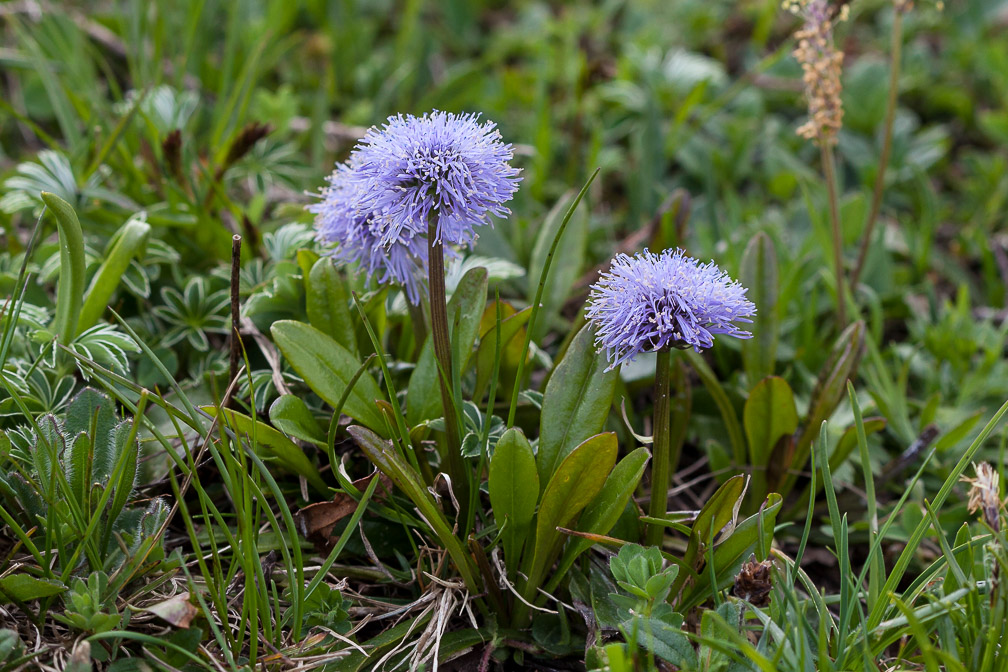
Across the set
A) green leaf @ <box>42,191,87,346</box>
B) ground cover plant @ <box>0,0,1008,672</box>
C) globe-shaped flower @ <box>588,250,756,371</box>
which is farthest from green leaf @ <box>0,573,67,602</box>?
globe-shaped flower @ <box>588,250,756,371</box>

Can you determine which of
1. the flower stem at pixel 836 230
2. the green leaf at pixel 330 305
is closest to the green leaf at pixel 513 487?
the green leaf at pixel 330 305

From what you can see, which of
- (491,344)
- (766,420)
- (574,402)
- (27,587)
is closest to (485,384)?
(491,344)

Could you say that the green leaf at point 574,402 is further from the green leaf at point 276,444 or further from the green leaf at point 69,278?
the green leaf at point 69,278

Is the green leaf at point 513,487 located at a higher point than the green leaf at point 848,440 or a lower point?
lower

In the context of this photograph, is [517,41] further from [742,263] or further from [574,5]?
[742,263]

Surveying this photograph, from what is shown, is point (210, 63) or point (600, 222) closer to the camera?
point (600, 222)

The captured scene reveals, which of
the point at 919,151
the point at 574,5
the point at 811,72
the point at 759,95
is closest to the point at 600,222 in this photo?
the point at 811,72

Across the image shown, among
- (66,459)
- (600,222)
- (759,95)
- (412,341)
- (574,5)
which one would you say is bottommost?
(66,459)
